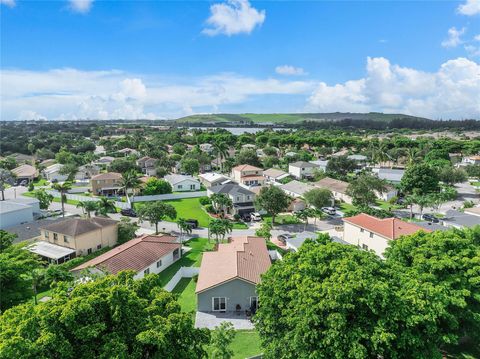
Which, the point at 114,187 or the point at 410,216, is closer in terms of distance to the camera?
the point at 410,216

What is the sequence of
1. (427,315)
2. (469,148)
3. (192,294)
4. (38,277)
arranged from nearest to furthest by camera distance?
(427,315), (38,277), (192,294), (469,148)

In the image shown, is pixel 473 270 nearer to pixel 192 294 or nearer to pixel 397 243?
pixel 397 243

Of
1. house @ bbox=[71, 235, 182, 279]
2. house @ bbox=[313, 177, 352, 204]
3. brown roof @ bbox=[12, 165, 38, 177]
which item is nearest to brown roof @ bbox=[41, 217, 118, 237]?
house @ bbox=[71, 235, 182, 279]

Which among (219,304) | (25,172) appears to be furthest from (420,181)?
(25,172)

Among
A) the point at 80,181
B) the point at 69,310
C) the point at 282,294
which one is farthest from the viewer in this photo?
the point at 80,181

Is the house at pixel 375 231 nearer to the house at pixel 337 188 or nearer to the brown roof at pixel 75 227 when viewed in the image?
the house at pixel 337 188

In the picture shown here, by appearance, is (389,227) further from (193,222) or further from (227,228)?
(193,222)

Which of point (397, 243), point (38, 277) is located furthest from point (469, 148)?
point (38, 277)
